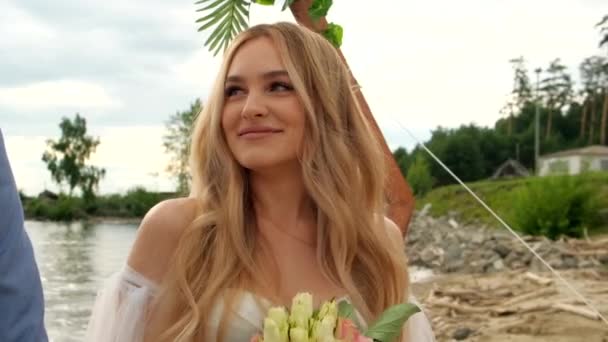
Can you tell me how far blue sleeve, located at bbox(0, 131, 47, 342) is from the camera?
2.76 ft

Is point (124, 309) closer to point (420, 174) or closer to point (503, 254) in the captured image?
point (503, 254)

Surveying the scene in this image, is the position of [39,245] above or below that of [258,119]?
below

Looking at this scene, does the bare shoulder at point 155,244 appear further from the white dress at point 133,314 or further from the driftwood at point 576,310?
the driftwood at point 576,310

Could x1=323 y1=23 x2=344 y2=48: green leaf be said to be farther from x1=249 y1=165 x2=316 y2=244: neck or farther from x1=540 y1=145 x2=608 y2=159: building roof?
x1=540 y1=145 x2=608 y2=159: building roof

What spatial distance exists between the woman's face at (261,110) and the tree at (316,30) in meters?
0.12

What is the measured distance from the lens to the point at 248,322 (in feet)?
6.95

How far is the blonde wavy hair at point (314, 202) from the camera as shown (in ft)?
6.97

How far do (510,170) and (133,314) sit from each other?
194 feet

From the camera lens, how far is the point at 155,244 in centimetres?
219

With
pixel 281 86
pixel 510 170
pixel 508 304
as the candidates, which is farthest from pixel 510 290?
pixel 510 170

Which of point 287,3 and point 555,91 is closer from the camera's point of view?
point 287,3

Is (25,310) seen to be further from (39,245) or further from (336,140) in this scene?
(39,245)

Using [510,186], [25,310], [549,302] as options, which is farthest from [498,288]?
[510,186]

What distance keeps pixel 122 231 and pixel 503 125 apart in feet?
115
